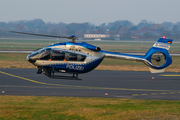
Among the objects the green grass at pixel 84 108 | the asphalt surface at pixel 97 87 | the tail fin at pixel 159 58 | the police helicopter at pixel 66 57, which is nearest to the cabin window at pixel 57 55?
the police helicopter at pixel 66 57

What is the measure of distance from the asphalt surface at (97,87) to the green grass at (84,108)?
6.84 ft

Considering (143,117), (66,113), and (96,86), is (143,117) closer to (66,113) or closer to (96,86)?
(66,113)

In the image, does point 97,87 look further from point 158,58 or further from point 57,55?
point 158,58

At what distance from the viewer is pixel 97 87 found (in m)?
26.7

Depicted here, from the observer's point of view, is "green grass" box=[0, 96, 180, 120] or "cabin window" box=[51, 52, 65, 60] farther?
"cabin window" box=[51, 52, 65, 60]

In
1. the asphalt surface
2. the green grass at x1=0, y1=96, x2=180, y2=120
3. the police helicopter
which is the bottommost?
the green grass at x1=0, y1=96, x2=180, y2=120

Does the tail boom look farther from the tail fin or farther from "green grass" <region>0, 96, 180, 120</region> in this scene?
"green grass" <region>0, 96, 180, 120</region>

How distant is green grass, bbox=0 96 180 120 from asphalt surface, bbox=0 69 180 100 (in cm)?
209

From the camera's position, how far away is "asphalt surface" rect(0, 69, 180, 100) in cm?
2367

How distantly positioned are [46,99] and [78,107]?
377 cm

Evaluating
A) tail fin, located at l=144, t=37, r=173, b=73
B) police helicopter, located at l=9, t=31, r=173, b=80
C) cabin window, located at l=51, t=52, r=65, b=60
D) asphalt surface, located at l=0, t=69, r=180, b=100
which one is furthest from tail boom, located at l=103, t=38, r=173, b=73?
cabin window, located at l=51, t=52, r=65, b=60

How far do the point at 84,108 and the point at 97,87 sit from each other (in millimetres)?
8529

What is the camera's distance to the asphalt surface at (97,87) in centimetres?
2367

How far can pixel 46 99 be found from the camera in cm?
2125
